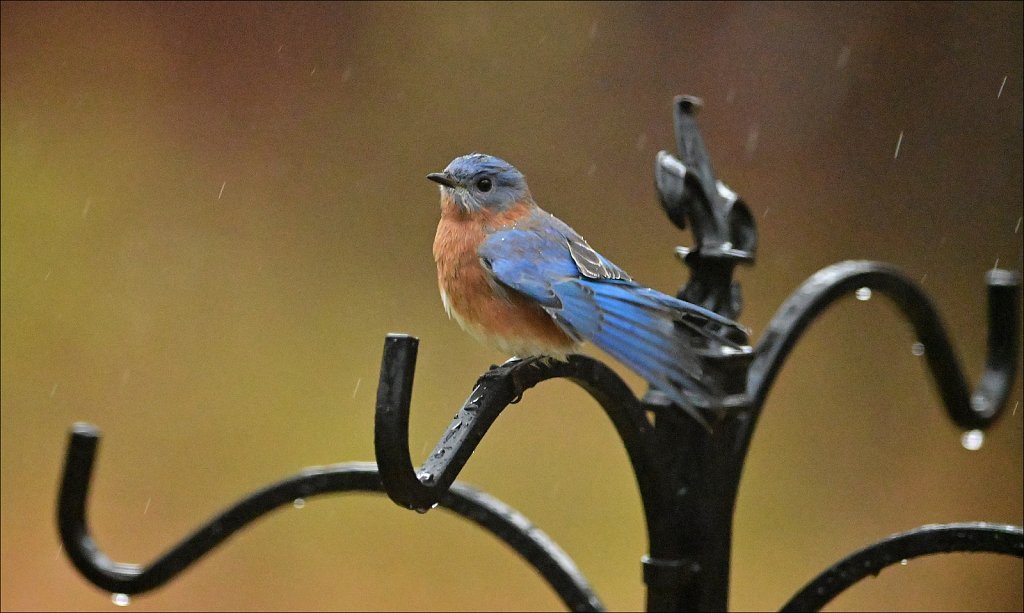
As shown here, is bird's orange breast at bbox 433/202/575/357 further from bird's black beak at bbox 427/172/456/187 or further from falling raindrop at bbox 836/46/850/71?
falling raindrop at bbox 836/46/850/71

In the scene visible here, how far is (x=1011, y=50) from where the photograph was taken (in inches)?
125

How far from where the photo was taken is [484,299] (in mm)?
1364

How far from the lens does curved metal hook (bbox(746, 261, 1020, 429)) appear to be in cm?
143

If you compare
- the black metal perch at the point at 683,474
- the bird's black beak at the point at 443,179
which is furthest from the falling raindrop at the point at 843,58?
the bird's black beak at the point at 443,179

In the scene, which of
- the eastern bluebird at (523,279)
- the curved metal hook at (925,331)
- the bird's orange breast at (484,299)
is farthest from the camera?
the curved metal hook at (925,331)

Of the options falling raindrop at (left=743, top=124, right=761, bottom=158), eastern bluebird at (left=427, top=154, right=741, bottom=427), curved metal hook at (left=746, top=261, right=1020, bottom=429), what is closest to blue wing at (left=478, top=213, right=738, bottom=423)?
eastern bluebird at (left=427, top=154, right=741, bottom=427)

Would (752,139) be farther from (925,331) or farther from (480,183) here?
(480,183)

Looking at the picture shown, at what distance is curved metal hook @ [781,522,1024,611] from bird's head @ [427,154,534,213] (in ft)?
1.80

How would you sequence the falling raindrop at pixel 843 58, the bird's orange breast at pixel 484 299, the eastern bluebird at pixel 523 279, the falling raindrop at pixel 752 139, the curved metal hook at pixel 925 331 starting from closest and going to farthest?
the eastern bluebird at pixel 523 279, the bird's orange breast at pixel 484 299, the curved metal hook at pixel 925 331, the falling raindrop at pixel 752 139, the falling raindrop at pixel 843 58

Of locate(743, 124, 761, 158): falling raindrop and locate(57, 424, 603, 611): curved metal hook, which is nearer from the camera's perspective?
locate(57, 424, 603, 611): curved metal hook

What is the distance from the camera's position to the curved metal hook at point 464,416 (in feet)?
3.07

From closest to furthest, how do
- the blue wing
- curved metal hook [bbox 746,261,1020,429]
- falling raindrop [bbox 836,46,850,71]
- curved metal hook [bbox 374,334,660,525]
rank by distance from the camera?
curved metal hook [bbox 374,334,660,525] → the blue wing → curved metal hook [bbox 746,261,1020,429] → falling raindrop [bbox 836,46,850,71]

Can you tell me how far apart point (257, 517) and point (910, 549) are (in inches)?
28.4

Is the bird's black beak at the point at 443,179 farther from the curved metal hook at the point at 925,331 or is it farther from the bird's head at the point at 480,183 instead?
the curved metal hook at the point at 925,331
